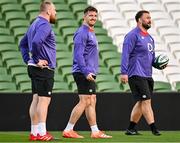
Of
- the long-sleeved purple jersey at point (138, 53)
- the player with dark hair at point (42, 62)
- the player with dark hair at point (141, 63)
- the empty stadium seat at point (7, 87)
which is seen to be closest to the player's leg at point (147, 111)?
the player with dark hair at point (141, 63)

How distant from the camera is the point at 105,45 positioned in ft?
53.5

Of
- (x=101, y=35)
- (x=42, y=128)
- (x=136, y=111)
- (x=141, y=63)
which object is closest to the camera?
(x=42, y=128)

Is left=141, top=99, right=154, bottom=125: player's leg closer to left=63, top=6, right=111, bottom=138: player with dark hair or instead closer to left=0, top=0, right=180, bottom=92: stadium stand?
left=63, top=6, right=111, bottom=138: player with dark hair

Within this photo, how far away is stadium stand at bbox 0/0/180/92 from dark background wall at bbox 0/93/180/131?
905 millimetres

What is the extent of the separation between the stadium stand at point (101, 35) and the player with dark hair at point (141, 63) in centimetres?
272

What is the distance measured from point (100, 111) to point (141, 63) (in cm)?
214

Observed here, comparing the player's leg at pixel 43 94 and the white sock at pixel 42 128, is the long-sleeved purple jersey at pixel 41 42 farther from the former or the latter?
the white sock at pixel 42 128

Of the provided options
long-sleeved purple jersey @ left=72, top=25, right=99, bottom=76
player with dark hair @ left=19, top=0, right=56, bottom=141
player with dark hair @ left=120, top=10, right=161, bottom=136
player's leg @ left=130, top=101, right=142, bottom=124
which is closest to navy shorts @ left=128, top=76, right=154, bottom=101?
player with dark hair @ left=120, top=10, right=161, bottom=136

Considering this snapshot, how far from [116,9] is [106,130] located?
471 centimetres

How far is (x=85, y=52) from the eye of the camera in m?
11.1

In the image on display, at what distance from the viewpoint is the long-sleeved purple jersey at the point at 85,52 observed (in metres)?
10.9

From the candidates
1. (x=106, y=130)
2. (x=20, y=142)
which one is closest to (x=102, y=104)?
(x=106, y=130)

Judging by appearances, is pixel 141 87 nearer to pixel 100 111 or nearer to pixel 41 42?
pixel 41 42

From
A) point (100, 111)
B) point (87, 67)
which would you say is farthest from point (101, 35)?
point (87, 67)
